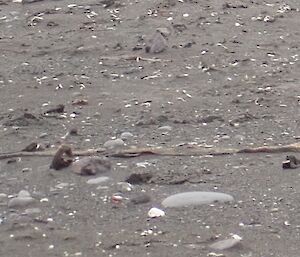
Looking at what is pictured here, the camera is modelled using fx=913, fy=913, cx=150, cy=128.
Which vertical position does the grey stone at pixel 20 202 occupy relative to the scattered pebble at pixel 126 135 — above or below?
above

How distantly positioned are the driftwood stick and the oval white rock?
2.02ft

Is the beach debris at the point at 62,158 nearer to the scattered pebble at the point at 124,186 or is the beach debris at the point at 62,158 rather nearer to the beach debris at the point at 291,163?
the scattered pebble at the point at 124,186

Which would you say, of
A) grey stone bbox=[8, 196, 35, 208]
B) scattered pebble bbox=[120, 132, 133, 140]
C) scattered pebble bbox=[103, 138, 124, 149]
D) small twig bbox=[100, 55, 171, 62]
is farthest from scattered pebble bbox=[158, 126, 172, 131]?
small twig bbox=[100, 55, 171, 62]

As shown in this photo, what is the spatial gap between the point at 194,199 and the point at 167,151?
2.34 feet

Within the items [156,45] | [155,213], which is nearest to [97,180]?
[155,213]

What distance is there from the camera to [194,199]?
3822 millimetres

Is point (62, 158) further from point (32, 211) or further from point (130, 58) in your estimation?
point (130, 58)

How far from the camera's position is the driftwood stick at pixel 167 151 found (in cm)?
445

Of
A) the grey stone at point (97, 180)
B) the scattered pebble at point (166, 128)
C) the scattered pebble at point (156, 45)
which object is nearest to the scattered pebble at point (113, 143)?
the scattered pebble at point (166, 128)

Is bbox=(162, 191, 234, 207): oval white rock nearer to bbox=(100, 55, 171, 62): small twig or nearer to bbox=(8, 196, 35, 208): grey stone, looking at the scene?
bbox=(8, 196, 35, 208): grey stone

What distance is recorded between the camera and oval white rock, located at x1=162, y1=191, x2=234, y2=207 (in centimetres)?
380

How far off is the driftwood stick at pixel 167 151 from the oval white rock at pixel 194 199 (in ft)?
2.02

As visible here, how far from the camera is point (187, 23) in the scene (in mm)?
7504

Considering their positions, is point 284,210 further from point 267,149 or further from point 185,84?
point 185,84
